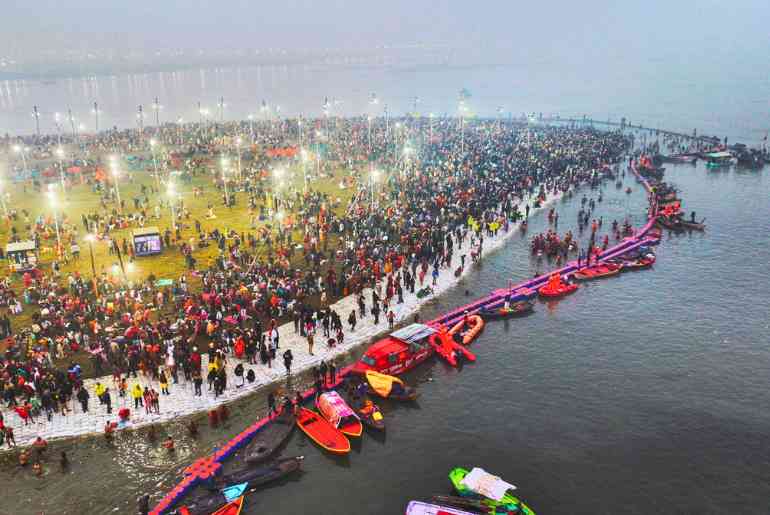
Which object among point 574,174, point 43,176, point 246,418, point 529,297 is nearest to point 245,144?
point 43,176

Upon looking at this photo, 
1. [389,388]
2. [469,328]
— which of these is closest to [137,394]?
[389,388]

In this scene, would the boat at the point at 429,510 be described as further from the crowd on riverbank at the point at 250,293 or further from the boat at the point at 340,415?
the crowd on riverbank at the point at 250,293

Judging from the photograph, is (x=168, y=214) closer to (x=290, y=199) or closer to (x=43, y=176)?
(x=290, y=199)

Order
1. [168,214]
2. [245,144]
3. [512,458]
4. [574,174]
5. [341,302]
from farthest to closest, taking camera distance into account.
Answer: [245,144] → [574,174] → [168,214] → [341,302] → [512,458]

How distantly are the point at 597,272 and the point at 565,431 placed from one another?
20.0m

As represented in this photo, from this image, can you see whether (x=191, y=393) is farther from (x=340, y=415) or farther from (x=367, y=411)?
(x=367, y=411)

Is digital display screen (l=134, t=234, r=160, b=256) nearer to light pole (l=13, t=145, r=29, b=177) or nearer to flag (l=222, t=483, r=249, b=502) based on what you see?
flag (l=222, t=483, r=249, b=502)

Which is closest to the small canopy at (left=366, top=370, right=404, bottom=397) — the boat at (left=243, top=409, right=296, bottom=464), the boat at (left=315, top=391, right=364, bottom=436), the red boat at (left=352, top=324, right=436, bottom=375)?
the red boat at (left=352, top=324, right=436, bottom=375)

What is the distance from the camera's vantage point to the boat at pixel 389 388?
25.6m

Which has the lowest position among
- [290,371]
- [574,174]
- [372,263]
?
[290,371]

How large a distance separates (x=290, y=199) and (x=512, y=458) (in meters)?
43.2

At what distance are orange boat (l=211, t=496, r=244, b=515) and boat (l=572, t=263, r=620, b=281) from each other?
29.7m

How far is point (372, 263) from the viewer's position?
38594 mm

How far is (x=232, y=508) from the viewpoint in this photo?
18.8 metres
